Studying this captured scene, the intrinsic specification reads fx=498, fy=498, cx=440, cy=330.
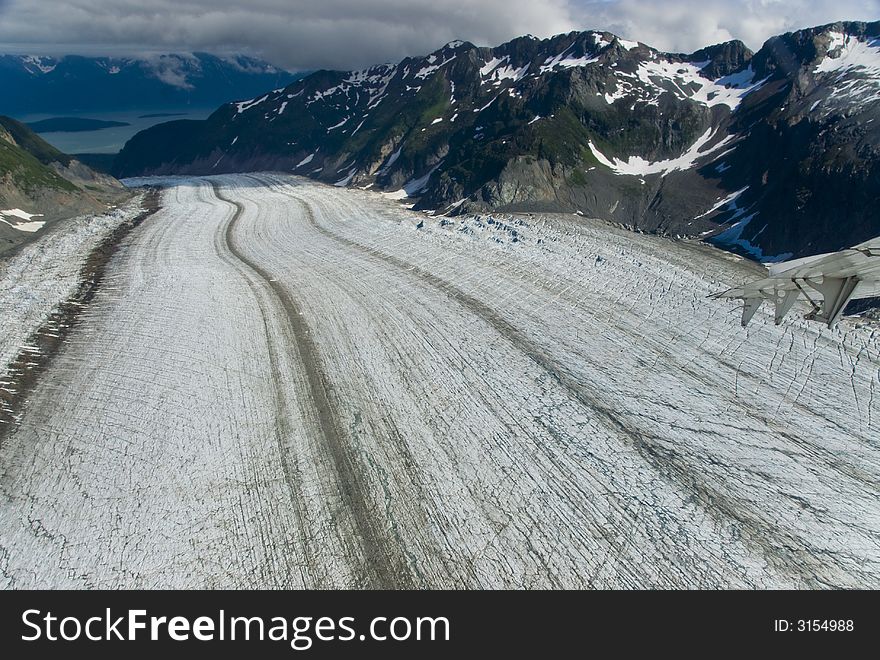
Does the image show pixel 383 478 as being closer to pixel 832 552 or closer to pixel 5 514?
pixel 5 514

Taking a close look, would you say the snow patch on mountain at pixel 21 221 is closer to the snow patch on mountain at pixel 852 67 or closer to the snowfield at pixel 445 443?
the snowfield at pixel 445 443

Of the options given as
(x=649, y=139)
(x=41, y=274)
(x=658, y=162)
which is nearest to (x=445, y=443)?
(x=41, y=274)

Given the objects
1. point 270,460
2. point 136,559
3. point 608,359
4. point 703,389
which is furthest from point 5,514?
point 703,389

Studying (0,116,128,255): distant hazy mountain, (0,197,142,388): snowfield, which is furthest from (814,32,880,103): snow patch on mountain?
(0,116,128,255): distant hazy mountain

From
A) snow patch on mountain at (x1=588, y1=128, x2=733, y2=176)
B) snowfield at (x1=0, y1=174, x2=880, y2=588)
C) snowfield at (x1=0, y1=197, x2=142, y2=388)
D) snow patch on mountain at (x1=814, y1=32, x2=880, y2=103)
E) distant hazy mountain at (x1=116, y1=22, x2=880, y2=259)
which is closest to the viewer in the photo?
snowfield at (x1=0, y1=174, x2=880, y2=588)

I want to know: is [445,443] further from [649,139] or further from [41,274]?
[649,139]

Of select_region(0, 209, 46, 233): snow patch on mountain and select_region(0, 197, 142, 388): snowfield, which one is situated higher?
select_region(0, 209, 46, 233): snow patch on mountain

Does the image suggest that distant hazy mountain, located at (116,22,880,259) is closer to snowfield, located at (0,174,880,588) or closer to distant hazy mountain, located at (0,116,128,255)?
snowfield, located at (0,174,880,588)
